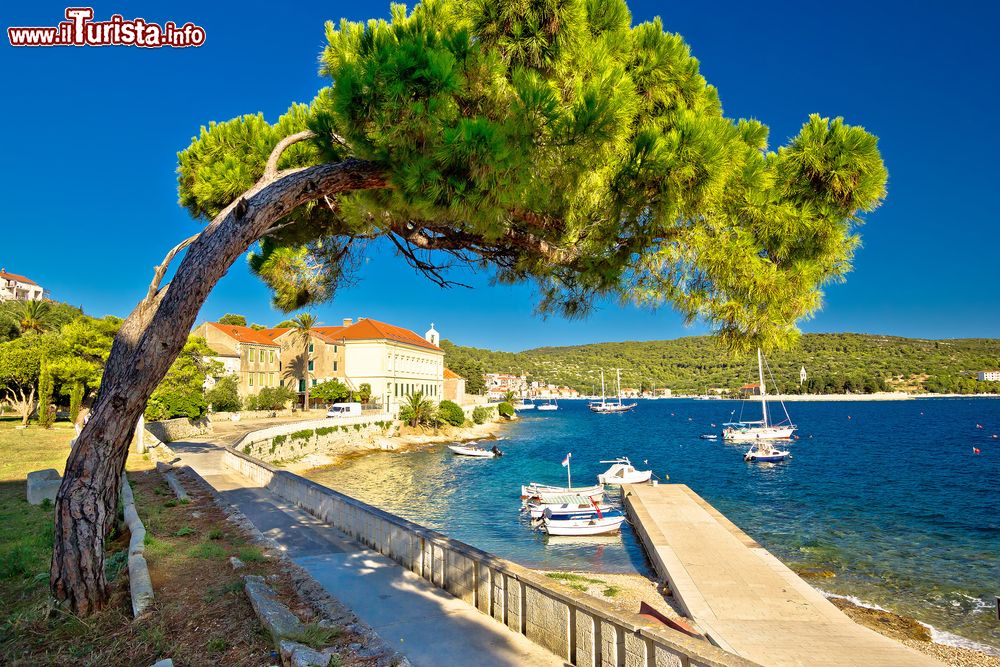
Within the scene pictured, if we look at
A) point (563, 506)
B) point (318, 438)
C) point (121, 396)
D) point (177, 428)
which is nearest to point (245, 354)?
point (318, 438)

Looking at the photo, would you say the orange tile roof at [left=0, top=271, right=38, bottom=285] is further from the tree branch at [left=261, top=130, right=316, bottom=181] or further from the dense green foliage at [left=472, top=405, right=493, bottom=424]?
the tree branch at [left=261, top=130, right=316, bottom=181]

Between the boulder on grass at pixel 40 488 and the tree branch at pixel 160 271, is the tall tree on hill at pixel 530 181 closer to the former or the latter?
the tree branch at pixel 160 271

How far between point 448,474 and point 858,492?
2202 centimetres

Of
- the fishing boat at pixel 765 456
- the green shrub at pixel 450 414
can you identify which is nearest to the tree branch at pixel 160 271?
the fishing boat at pixel 765 456

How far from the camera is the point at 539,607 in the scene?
4.95 meters

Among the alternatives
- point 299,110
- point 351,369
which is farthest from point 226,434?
point 299,110

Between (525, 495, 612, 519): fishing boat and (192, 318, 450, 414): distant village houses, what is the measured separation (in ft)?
109

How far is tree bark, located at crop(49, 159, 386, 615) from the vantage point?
4.99 m

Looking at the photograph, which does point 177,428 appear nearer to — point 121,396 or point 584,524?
point 584,524

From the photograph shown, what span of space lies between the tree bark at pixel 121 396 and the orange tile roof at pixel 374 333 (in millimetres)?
49772

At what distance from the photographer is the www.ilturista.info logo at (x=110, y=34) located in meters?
8.48

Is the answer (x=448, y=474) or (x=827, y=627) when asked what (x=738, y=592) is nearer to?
(x=827, y=627)

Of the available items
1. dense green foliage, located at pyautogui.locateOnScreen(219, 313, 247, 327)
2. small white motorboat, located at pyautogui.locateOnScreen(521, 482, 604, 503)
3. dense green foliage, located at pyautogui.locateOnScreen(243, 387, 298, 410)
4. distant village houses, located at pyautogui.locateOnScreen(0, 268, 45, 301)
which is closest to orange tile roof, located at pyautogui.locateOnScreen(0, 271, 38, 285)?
distant village houses, located at pyautogui.locateOnScreen(0, 268, 45, 301)

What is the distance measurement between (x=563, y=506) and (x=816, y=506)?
1310cm
